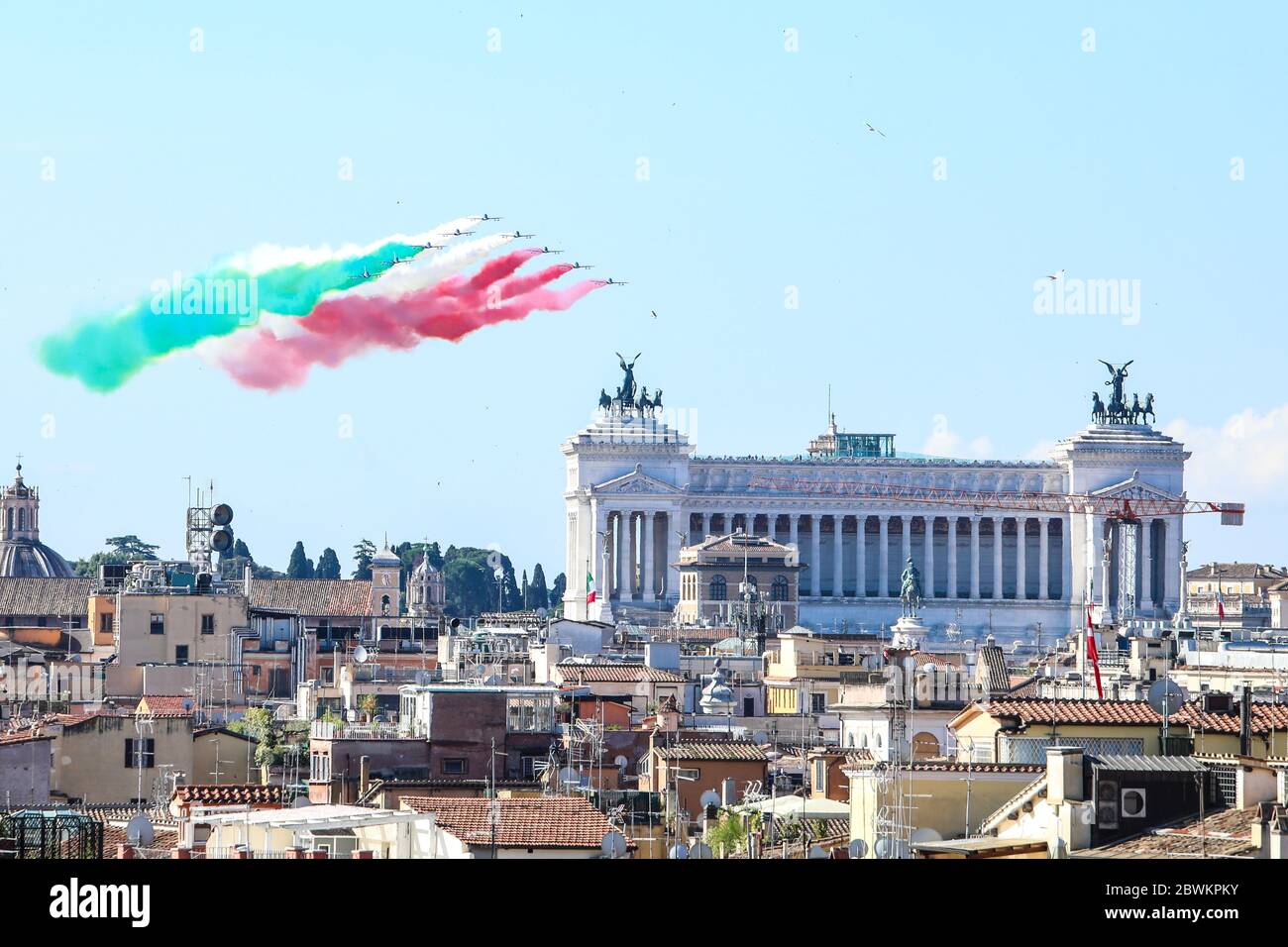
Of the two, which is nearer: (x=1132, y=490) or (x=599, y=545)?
(x=599, y=545)

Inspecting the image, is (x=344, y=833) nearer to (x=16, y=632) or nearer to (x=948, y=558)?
(x=16, y=632)

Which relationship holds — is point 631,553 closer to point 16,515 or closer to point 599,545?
point 599,545

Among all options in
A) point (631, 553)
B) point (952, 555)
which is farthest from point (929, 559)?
point (631, 553)

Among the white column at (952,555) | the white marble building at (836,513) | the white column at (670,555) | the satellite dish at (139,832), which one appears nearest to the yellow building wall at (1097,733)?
the satellite dish at (139,832)

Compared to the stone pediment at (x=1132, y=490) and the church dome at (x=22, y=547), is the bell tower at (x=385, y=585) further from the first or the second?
the stone pediment at (x=1132, y=490)

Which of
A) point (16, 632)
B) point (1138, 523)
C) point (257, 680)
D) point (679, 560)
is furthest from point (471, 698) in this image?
point (1138, 523)
